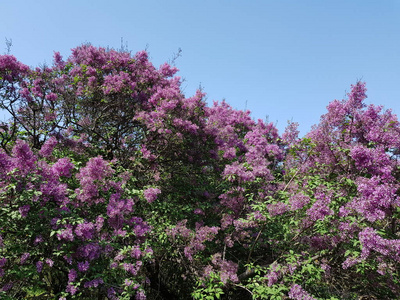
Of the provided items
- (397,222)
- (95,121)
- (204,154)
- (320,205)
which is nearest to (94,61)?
(95,121)

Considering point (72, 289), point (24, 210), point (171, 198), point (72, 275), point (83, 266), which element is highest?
point (171, 198)

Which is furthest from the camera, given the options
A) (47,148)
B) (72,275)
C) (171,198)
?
(171,198)

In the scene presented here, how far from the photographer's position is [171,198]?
22.0ft

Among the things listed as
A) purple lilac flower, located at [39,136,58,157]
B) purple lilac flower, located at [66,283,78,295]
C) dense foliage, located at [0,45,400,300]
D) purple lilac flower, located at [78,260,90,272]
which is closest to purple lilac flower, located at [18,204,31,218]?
dense foliage, located at [0,45,400,300]

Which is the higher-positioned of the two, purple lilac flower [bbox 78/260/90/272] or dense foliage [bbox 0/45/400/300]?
dense foliage [bbox 0/45/400/300]

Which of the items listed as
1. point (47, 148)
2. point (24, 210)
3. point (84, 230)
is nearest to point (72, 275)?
point (84, 230)

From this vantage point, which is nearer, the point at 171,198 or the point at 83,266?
the point at 83,266

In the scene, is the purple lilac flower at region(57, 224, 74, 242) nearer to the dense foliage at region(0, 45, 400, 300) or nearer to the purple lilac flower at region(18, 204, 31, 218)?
the dense foliage at region(0, 45, 400, 300)

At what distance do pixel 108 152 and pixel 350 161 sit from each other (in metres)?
5.69

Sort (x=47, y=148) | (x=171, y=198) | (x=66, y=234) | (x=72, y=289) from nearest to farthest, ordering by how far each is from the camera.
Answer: (x=66, y=234), (x=72, y=289), (x=47, y=148), (x=171, y=198)

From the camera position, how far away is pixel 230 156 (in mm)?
7043

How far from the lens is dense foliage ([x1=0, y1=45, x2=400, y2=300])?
12.2 feet

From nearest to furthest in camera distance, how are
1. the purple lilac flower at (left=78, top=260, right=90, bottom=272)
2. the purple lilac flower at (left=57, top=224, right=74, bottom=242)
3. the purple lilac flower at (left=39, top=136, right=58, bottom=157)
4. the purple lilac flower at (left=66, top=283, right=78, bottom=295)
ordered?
the purple lilac flower at (left=57, top=224, right=74, bottom=242) < the purple lilac flower at (left=66, top=283, right=78, bottom=295) < the purple lilac flower at (left=78, top=260, right=90, bottom=272) < the purple lilac flower at (left=39, top=136, right=58, bottom=157)

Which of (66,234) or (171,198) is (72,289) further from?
(171,198)
